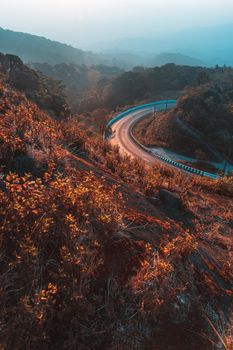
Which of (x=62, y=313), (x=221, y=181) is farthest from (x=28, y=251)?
(x=221, y=181)

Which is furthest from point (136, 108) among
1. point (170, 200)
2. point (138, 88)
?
point (170, 200)

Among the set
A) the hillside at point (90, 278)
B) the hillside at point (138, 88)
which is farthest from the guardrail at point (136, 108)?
the hillside at point (90, 278)

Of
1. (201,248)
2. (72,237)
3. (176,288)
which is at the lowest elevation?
(201,248)

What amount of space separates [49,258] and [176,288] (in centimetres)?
190

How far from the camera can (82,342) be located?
281cm

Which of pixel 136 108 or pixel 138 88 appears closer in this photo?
pixel 136 108

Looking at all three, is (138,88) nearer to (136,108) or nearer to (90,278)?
(136,108)

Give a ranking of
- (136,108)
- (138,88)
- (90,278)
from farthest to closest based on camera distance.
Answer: (138,88) → (136,108) → (90,278)

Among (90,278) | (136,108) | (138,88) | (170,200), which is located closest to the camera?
(90,278)

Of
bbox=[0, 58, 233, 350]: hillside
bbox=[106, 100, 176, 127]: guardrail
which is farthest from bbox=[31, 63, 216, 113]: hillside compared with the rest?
bbox=[0, 58, 233, 350]: hillside

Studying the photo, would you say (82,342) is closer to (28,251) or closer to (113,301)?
(113,301)

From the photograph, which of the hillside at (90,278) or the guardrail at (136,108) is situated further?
the guardrail at (136,108)

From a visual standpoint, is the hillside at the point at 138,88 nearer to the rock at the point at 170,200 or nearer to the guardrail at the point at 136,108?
the guardrail at the point at 136,108

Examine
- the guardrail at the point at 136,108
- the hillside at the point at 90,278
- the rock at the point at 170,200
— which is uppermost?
the hillside at the point at 90,278
